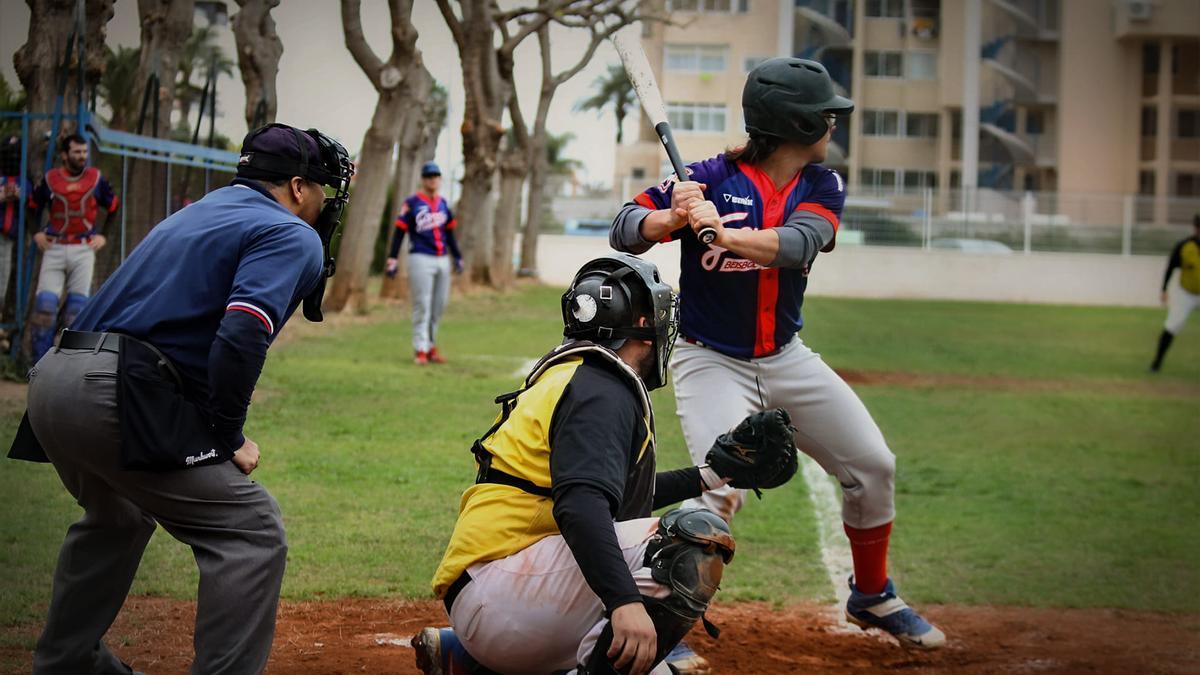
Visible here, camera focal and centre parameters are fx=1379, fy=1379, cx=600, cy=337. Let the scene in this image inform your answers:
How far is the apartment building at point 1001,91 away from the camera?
36.7 m

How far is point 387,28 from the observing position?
11500 mm

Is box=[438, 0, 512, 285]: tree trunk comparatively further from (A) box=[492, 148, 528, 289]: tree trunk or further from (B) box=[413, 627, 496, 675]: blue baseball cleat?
(B) box=[413, 627, 496, 675]: blue baseball cleat

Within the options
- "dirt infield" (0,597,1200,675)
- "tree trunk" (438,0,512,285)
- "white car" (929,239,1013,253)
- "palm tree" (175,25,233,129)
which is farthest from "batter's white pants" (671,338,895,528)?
"white car" (929,239,1013,253)

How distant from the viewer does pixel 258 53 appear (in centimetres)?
1170

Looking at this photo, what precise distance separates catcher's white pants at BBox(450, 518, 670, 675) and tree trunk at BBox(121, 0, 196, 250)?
7.88 m

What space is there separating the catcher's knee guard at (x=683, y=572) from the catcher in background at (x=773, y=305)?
1372 millimetres

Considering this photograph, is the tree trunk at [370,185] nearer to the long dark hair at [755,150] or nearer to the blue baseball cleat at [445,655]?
the long dark hair at [755,150]

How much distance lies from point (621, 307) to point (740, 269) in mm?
1466

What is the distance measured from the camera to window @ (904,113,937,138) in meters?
43.5

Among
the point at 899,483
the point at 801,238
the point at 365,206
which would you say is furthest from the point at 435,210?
the point at 801,238

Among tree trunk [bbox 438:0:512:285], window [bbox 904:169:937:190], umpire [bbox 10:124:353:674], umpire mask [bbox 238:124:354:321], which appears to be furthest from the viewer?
window [bbox 904:169:937:190]

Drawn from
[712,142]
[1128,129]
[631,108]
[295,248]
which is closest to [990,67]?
[1128,129]

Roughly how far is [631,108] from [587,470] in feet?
212

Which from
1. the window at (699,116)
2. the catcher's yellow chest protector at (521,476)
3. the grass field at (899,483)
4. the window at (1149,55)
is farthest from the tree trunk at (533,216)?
the catcher's yellow chest protector at (521,476)
